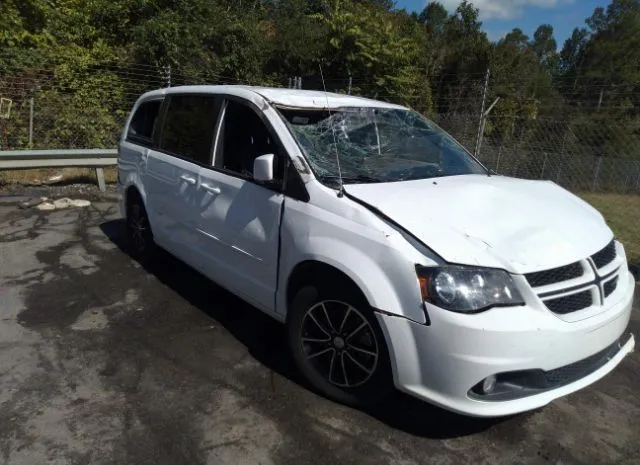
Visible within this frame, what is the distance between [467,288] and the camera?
8.14 feet

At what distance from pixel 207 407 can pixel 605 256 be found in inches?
95.0

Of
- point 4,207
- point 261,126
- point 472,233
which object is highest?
point 261,126

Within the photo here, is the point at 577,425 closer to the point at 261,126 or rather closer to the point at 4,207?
the point at 261,126

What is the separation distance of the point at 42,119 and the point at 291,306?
360 inches

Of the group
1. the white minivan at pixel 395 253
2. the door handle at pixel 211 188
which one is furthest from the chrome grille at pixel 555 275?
the door handle at pixel 211 188

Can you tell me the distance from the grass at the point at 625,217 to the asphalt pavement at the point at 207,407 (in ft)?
9.31

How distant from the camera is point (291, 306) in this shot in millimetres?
3225

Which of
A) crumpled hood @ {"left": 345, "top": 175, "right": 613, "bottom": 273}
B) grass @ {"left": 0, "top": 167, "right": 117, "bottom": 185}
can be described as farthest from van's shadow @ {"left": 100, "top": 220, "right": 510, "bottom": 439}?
grass @ {"left": 0, "top": 167, "right": 117, "bottom": 185}

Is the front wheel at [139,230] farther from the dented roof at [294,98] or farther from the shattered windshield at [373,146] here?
the shattered windshield at [373,146]

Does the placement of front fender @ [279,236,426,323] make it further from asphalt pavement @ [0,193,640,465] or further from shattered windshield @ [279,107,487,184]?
asphalt pavement @ [0,193,640,465]

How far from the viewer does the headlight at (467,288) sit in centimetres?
247

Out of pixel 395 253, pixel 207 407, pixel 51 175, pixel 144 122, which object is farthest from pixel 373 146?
pixel 51 175

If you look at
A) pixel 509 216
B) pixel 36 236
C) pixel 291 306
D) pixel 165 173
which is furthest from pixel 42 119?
pixel 509 216

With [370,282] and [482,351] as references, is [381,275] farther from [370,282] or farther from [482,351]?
[482,351]
